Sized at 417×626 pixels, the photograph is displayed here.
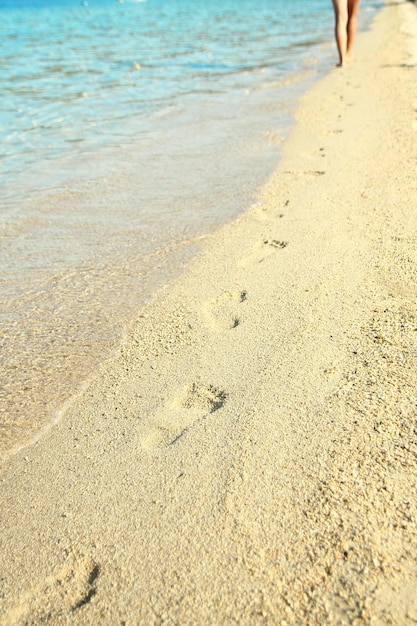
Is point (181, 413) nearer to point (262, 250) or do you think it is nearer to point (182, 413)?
point (182, 413)

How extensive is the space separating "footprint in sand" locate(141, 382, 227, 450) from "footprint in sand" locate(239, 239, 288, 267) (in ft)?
3.39

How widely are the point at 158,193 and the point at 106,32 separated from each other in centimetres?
1324

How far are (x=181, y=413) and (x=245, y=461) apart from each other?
0.36 m

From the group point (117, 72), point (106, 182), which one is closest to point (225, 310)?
point (106, 182)

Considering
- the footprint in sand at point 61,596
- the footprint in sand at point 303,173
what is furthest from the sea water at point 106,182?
the footprint in sand at point 61,596

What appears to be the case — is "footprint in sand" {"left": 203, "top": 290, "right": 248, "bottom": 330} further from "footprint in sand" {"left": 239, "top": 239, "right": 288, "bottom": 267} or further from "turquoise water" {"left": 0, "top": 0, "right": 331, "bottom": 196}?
"turquoise water" {"left": 0, "top": 0, "right": 331, "bottom": 196}

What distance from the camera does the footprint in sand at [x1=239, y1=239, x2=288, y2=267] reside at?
3004 millimetres

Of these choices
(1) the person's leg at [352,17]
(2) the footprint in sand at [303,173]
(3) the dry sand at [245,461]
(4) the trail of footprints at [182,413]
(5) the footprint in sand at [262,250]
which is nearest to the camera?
(3) the dry sand at [245,461]

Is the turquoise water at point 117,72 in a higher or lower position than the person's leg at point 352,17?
lower

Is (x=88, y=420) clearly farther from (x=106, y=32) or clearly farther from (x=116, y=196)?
(x=106, y=32)

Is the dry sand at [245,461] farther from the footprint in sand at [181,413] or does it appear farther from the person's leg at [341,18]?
the person's leg at [341,18]

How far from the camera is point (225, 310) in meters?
2.59

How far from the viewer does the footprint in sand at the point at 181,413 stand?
6.22 ft

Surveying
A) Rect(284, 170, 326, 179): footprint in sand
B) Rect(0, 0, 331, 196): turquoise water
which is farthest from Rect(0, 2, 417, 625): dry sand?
Rect(0, 0, 331, 196): turquoise water
